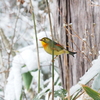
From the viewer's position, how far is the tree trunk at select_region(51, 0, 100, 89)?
850mm

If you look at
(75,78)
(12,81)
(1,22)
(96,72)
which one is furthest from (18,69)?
(1,22)

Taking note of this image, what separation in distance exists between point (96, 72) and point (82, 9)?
490mm

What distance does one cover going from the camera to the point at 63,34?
0.99 m

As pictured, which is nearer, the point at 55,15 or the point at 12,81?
the point at 55,15

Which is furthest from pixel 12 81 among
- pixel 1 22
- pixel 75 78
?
pixel 1 22

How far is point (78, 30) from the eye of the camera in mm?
926

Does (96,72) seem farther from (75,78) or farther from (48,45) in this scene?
(75,78)

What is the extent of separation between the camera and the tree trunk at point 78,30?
850 millimetres

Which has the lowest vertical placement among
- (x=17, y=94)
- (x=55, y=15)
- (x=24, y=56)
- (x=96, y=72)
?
(x=17, y=94)

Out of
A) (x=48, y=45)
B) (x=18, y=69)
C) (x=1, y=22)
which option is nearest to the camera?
(x=48, y=45)

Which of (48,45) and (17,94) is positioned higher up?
(48,45)

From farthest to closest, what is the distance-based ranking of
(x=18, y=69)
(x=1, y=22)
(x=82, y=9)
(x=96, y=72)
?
(x=1, y=22) → (x=18, y=69) → (x=82, y=9) → (x=96, y=72)

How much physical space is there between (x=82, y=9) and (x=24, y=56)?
48 centimetres

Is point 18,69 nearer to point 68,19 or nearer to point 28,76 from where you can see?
point 28,76
